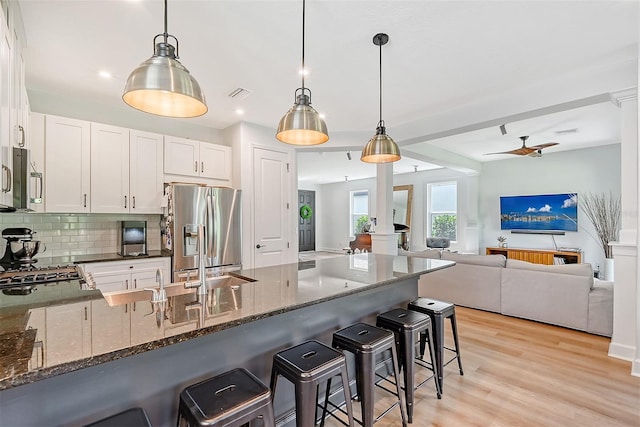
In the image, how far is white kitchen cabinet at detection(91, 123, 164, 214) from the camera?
314cm

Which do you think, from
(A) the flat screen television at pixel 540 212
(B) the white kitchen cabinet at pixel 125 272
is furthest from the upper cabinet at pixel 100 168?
(A) the flat screen television at pixel 540 212

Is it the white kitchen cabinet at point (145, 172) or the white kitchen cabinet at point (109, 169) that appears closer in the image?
the white kitchen cabinet at point (109, 169)

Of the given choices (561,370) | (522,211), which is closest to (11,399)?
(561,370)

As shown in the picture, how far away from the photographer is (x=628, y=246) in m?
2.67

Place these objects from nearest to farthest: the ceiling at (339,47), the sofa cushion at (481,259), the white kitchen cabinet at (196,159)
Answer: the ceiling at (339,47), the white kitchen cabinet at (196,159), the sofa cushion at (481,259)

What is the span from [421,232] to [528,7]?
6828 mm

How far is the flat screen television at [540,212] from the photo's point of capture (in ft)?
19.6

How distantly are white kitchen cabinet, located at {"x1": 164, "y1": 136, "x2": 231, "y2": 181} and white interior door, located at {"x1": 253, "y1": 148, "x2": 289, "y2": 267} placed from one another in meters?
0.41

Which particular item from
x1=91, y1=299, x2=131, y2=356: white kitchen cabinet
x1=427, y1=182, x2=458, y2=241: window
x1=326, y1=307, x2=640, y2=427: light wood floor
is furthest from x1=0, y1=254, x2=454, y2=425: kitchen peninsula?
x1=427, y1=182, x2=458, y2=241: window

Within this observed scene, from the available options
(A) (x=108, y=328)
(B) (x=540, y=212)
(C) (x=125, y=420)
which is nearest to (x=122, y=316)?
(A) (x=108, y=328)

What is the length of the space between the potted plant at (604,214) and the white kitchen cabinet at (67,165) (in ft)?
23.9

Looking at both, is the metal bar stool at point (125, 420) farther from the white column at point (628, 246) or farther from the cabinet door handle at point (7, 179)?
the white column at point (628, 246)

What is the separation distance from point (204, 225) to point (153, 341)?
2546 millimetres

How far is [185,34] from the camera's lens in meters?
2.15
